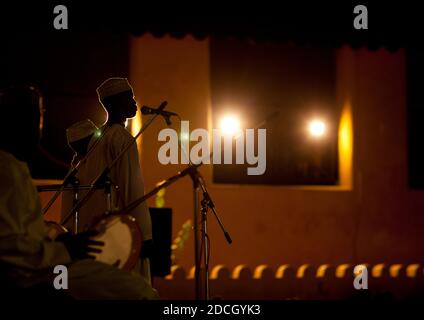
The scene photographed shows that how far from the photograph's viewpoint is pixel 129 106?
174 inches

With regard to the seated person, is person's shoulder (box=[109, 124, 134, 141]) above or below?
above

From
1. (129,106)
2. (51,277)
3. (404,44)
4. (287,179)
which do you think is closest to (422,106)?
(404,44)

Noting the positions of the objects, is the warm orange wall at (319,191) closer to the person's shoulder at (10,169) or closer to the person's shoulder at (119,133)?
the person's shoulder at (119,133)

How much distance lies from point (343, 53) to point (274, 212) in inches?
96.1

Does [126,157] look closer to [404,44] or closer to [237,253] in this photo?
[237,253]

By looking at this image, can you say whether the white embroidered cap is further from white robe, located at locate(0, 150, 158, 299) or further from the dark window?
the dark window

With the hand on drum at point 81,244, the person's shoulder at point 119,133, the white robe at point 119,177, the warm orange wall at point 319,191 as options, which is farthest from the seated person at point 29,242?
the warm orange wall at point 319,191

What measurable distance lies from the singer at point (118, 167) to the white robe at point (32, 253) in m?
1.07

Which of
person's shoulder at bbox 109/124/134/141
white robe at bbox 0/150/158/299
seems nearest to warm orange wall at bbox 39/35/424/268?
person's shoulder at bbox 109/124/134/141

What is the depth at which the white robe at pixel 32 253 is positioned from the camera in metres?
2.72

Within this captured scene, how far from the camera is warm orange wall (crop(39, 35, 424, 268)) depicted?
7125mm

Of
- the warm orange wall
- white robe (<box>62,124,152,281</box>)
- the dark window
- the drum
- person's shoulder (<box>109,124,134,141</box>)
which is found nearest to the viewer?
the drum

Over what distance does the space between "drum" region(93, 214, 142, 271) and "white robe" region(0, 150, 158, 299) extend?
201 millimetres

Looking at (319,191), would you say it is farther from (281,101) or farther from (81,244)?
(81,244)
